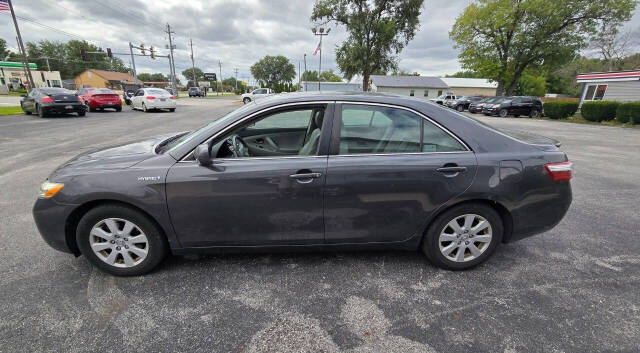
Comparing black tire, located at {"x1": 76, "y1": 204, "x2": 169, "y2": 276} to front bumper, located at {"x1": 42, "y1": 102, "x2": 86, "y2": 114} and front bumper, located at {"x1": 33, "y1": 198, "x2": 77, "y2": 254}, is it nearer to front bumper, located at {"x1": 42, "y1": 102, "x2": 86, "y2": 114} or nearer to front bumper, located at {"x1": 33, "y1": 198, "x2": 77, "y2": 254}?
front bumper, located at {"x1": 33, "y1": 198, "x2": 77, "y2": 254}

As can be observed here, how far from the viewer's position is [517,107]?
2136cm

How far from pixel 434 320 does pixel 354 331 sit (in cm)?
60

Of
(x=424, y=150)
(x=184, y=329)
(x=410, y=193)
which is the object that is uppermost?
(x=424, y=150)

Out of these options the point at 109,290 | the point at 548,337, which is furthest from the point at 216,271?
the point at 548,337

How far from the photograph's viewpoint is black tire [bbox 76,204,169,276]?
2.28 m

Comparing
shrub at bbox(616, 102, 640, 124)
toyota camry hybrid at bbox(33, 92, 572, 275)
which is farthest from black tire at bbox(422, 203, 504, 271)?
shrub at bbox(616, 102, 640, 124)

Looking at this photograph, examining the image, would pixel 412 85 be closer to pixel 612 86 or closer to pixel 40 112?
pixel 612 86

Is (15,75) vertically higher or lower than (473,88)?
higher

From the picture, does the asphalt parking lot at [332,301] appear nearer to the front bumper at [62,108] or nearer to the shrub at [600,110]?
the front bumper at [62,108]

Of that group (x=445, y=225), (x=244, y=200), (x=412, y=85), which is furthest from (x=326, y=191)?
(x=412, y=85)

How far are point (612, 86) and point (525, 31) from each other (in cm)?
938

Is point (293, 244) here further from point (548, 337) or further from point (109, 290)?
point (548, 337)

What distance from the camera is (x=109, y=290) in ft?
7.55

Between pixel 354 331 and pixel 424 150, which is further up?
pixel 424 150
